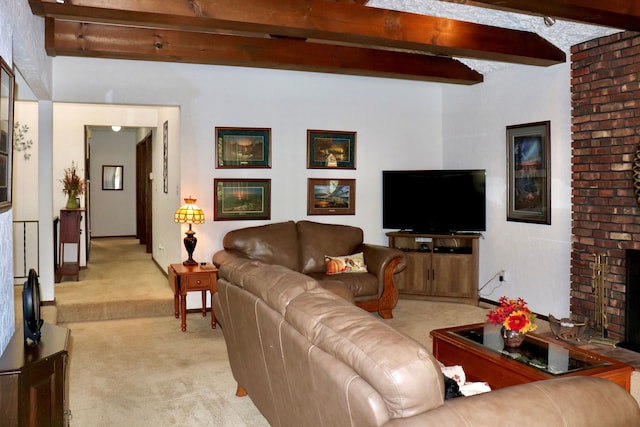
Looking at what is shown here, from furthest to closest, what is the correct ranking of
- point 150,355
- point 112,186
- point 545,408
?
point 112,186 < point 150,355 < point 545,408

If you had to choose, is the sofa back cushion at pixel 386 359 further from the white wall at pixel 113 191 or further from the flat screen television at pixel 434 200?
the white wall at pixel 113 191

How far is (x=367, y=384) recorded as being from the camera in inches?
68.5

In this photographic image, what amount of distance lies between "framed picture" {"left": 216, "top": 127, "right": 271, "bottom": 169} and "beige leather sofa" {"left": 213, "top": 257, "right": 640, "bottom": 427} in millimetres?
3734

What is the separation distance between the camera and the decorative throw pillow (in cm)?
593

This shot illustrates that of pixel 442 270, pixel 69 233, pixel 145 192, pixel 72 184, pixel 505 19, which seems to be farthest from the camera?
pixel 145 192

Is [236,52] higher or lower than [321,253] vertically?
higher

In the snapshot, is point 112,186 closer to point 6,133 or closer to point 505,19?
point 505,19

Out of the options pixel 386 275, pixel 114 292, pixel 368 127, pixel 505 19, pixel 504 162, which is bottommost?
pixel 114 292

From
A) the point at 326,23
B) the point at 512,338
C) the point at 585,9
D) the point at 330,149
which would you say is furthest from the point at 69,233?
the point at 585,9

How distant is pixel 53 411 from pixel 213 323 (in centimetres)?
311

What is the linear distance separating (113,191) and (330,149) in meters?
8.07

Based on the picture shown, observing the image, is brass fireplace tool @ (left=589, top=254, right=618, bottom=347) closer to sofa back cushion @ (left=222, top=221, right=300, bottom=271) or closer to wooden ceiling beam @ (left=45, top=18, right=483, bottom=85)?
wooden ceiling beam @ (left=45, top=18, right=483, bottom=85)

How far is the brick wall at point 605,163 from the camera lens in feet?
15.9

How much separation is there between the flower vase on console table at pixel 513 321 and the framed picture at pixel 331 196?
3.37 metres
